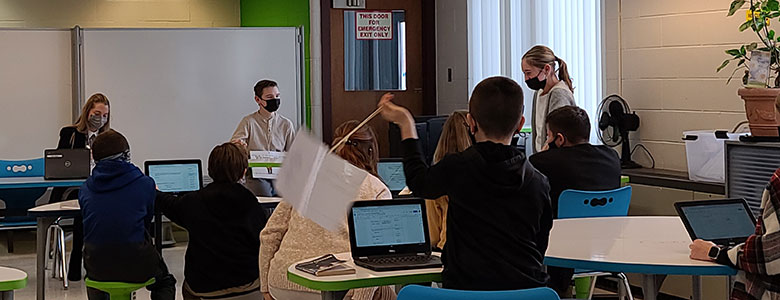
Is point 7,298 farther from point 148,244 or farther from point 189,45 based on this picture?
point 189,45

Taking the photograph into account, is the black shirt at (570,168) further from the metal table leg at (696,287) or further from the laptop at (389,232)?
the laptop at (389,232)

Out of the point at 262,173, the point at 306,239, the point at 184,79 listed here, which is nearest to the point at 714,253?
the point at 306,239

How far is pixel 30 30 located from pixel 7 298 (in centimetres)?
488

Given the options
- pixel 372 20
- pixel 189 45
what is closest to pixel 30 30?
pixel 189 45

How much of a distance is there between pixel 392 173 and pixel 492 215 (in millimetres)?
3023

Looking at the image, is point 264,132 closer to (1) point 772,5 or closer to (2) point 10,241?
(2) point 10,241

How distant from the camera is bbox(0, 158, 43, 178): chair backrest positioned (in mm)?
6582

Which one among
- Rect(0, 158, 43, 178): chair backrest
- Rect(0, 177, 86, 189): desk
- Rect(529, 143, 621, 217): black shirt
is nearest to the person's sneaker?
Rect(0, 177, 86, 189): desk

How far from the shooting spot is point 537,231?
266 centimetres

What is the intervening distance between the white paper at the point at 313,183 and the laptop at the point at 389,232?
0.95 m

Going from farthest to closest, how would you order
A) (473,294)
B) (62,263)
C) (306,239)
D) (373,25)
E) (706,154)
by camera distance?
1. (373,25)
2. (62,263)
3. (706,154)
4. (306,239)
5. (473,294)

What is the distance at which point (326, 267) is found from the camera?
286 centimetres

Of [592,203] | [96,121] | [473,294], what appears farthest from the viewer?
[96,121]

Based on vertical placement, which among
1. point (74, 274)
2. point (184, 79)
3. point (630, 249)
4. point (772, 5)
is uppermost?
point (772, 5)
